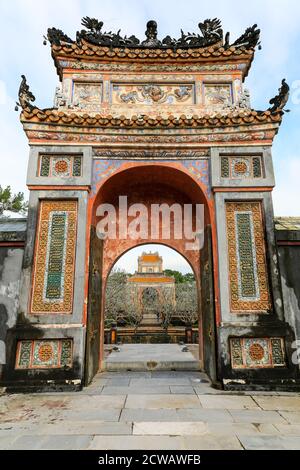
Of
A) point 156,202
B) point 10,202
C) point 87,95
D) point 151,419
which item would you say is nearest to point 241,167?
point 156,202

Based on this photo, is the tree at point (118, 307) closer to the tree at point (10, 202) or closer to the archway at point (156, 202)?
the tree at point (10, 202)

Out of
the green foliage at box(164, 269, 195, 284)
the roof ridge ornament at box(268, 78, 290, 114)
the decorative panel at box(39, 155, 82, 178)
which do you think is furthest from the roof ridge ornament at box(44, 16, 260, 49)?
the green foliage at box(164, 269, 195, 284)

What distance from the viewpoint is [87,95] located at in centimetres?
729

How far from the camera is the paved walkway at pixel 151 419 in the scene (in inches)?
124


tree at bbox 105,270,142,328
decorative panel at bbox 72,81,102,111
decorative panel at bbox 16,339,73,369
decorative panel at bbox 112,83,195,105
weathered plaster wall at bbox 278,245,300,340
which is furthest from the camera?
tree at bbox 105,270,142,328

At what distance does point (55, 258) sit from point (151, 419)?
10.6 ft

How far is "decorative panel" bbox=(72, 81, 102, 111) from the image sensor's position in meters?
7.16

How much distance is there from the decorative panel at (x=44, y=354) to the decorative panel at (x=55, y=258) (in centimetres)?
53

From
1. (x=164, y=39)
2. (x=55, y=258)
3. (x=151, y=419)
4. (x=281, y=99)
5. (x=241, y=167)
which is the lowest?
(x=151, y=419)

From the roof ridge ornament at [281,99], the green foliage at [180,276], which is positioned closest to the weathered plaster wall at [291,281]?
the roof ridge ornament at [281,99]

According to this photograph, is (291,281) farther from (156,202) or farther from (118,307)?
(118,307)

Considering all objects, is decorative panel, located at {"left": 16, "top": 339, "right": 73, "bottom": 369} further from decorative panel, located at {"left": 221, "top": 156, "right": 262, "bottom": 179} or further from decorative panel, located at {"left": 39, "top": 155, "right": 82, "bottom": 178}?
decorative panel, located at {"left": 221, "top": 156, "right": 262, "bottom": 179}

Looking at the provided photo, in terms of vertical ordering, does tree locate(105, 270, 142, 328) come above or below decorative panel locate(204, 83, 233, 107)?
below

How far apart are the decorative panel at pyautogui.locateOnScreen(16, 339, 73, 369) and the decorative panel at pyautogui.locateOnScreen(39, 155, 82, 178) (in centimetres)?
311
